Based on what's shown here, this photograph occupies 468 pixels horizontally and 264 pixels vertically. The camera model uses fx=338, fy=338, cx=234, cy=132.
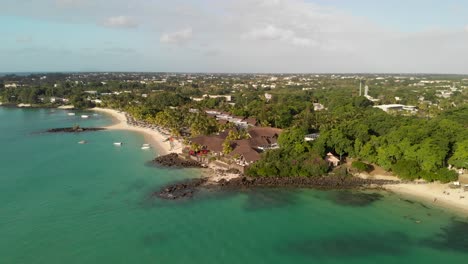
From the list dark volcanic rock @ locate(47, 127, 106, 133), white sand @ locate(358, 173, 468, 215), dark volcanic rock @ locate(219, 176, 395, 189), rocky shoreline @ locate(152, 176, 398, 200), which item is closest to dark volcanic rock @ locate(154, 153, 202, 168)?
rocky shoreline @ locate(152, 176, 398, 200)

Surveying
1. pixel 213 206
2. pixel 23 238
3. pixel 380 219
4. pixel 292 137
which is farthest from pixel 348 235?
pixel 23 238

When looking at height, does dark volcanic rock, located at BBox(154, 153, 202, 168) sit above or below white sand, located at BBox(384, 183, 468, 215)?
above

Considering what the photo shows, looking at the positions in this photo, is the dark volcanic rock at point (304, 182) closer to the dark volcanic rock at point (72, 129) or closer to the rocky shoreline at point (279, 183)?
the rocky shoreline at point (279, 183)

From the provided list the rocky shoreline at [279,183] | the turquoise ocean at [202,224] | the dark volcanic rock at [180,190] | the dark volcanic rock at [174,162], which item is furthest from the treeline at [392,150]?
the dark volcanic rock at [174,162]

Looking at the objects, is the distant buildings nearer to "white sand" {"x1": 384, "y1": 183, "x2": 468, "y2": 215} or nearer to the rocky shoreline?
"white sand" {"x1": 384, "y1": 183, "x2": 468, "y2": 215}

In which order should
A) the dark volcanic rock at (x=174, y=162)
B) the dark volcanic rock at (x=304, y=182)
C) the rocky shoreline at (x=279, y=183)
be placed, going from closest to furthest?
the rocky shoreline at (x=279, y=183) < the dark volcanic rock at (x=304, y=182) < the dark volcanic rock at (x=174, y=162)

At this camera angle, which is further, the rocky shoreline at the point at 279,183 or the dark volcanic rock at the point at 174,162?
the dark volcanic rock at the point at 174,162

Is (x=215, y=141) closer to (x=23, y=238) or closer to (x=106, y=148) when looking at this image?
(x=106, y=148)
